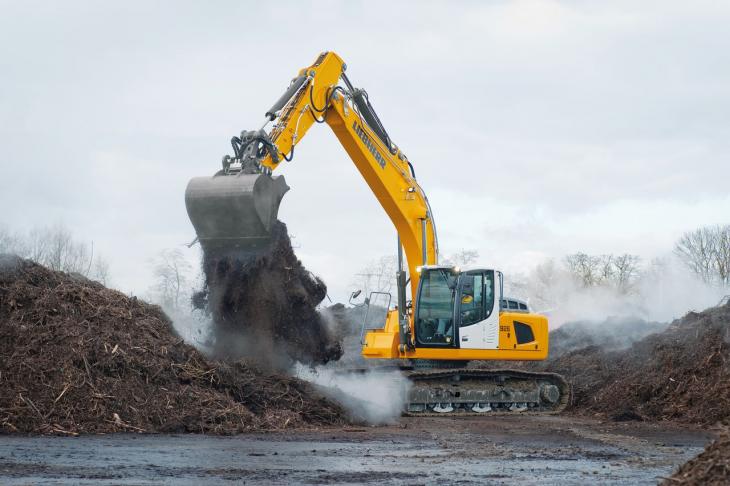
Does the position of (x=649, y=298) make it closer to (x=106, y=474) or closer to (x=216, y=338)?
(x=216, y=338)

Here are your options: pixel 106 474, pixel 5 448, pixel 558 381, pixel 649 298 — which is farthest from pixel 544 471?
Result: pixel 649 298

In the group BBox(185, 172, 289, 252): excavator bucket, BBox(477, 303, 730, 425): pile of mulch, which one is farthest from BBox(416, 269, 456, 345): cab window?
BBox(185, 172, 289, 252): excavator bucket

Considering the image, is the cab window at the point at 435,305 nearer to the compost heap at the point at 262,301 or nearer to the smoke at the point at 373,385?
the smoke at the point at 373,385

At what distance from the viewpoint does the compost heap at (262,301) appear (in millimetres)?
14445

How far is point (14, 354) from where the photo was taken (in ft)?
40.4

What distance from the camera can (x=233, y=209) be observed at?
1386 cm

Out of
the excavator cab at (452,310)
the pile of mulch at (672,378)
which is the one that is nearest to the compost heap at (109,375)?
the excavator cab at (452,310)

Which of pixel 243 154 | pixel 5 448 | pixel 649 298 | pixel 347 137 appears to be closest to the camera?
pixel 5 448

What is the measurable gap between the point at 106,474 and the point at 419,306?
10.7m

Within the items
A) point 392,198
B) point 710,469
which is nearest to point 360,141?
point 392,198

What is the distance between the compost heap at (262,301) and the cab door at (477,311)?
3.88 meters

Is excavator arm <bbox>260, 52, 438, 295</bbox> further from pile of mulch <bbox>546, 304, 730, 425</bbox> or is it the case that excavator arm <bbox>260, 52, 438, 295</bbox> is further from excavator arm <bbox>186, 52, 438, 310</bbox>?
pile of mulch <bbox>546, 304, 730, 425</bbox>

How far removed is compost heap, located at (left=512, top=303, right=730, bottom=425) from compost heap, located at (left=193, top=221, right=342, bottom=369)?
6164 millimetres

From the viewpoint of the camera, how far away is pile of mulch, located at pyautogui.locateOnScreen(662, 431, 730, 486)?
5.77 m
